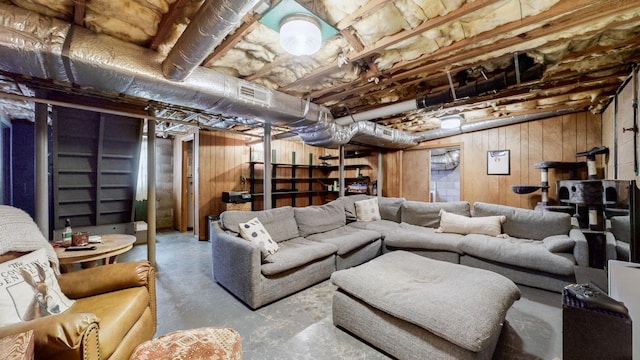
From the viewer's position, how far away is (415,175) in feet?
19.0

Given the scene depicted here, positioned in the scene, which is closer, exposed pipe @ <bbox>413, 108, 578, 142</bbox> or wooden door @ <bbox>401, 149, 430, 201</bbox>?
exposed pipe @ <bbox>413, 108, 578, 142</bbox>

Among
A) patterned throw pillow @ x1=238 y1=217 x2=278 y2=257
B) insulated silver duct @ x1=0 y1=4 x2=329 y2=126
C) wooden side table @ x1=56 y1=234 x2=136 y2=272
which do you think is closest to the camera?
insulated silver duct @ x1=0 y1=4 x2=329 y2=126

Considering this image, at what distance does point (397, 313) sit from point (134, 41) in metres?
2.74

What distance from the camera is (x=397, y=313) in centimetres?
154

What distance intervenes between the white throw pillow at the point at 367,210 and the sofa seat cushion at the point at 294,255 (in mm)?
1494

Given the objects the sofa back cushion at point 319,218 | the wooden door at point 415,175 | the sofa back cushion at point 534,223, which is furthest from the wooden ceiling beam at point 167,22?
the wooden door at point 415,175

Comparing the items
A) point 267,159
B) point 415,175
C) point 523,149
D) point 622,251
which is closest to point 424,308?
point 622,251

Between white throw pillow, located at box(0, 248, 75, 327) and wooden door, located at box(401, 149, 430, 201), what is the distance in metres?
5.72

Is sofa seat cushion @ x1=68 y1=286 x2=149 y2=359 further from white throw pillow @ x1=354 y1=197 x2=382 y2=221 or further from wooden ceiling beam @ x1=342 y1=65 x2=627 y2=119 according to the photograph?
wooden ceiling beam @ x1=342 y1=65 x2=627 y2=119

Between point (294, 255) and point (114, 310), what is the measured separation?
4.59 ft

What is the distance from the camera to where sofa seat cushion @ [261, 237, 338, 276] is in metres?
2.31

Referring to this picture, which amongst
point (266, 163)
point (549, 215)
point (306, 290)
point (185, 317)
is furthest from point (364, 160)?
point (185, 317)

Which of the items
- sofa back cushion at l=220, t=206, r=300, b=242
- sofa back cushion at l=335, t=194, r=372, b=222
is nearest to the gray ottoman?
sofa back cushion at l=220, t=206, r=300, b=242

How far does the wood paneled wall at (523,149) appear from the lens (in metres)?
3.95
